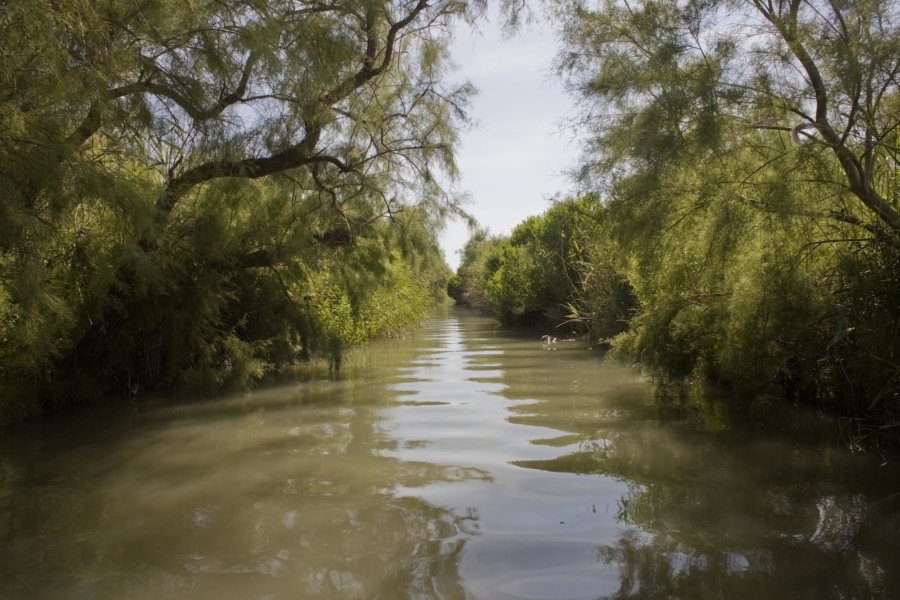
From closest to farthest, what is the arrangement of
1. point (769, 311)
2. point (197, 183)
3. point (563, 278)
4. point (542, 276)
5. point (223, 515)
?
1. point (223, 515)
2. point (769, 311)
3. point (197, 183)
4. point (563, 278)
5. point (542, 276)

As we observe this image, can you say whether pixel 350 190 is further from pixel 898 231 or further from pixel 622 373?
pixel 898 231

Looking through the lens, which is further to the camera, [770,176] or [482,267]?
[482,267]

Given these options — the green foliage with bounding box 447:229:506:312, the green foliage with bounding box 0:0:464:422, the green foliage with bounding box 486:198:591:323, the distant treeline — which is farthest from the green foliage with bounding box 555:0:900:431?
the green foliage with bounding box 447:229:506:312

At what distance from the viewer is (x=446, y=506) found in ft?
15.7

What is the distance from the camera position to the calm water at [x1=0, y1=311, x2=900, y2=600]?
3656 mm

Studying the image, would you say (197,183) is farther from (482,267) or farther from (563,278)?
(482,267)

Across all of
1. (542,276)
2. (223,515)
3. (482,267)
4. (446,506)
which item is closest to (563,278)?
(542,276)

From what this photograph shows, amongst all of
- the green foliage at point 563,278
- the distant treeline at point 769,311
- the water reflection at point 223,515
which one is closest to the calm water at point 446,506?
the water reflection at point 223,515

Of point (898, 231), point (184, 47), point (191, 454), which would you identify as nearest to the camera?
point (898, 231)

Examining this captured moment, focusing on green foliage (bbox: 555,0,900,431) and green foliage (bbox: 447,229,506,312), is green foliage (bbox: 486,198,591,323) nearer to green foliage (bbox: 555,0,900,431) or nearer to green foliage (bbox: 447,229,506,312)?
green foliage (bbox: 447,229,506,312)

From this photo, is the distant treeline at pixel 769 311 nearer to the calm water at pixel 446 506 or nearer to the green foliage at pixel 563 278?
the calm water at pixel 446 506

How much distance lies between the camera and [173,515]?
15.6 ft

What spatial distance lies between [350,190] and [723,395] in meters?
5.81

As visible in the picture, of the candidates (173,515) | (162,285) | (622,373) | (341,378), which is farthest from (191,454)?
(622,373)
